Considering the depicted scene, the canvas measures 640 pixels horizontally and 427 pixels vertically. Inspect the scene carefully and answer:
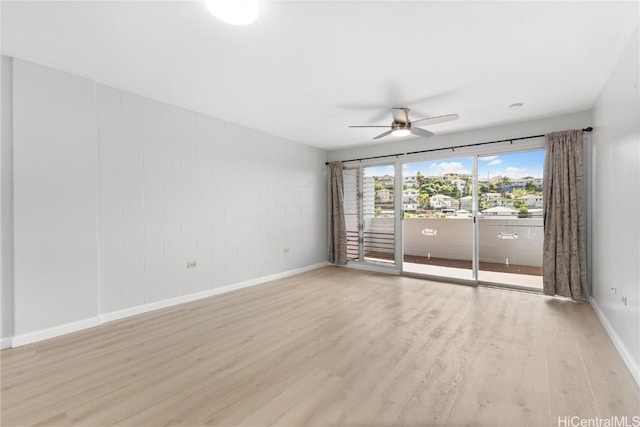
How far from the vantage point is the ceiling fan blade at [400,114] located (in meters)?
3.57

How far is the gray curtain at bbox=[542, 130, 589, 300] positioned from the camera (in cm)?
373

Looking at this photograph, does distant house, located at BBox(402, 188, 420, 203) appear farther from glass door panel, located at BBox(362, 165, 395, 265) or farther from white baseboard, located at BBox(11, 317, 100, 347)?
white baseboard, located at BBox(11, 317, 100, 347)

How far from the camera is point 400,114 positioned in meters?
3.60

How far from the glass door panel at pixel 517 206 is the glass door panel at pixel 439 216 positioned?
0.26 m

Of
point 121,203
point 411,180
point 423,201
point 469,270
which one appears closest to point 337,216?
point 411,180

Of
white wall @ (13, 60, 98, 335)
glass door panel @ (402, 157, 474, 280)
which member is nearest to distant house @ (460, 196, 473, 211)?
glass door panel @ (402, 157, 474, 280)

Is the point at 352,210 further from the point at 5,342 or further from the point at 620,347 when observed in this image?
the point at 5,342

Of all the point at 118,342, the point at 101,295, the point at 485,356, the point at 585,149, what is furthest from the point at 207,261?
the point at 585,149

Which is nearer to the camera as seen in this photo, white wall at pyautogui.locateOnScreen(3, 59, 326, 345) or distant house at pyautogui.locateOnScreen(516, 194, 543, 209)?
white wall at pyautogui.locateOnScreen(3, 59, 326, 345)

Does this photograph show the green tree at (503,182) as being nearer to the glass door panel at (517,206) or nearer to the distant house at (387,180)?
the glass door panel at (517,206)

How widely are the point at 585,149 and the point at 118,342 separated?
5956mm

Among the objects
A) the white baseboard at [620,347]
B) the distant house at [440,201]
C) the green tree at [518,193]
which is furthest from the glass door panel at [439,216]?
the white baseboard at [620,347]

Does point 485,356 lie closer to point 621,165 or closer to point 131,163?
point 621,165

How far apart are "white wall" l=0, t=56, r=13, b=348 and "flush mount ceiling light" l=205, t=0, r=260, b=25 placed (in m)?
2.28
